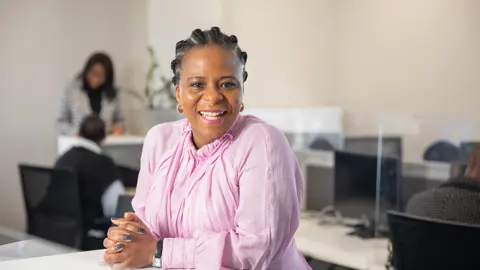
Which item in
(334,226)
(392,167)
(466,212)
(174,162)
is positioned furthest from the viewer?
(334,226)

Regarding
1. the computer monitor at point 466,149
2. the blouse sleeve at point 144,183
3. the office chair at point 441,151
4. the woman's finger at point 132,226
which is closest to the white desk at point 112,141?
the office chair at point 441,151

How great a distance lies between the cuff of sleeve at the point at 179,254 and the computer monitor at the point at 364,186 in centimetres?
172

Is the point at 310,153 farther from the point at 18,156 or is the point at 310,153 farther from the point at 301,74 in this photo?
the point at 18,156

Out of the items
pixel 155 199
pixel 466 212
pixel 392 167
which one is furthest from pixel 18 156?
pixel 155 199

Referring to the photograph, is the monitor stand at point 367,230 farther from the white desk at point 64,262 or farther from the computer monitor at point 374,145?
the white desk at point 64,262

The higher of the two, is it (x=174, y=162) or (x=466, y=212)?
(x=174, y=162)

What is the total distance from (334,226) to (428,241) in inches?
42.0

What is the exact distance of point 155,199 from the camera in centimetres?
87

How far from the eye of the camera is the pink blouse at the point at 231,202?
787 millimetres

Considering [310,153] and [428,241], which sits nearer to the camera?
[428,241]

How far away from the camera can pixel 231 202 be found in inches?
31.8

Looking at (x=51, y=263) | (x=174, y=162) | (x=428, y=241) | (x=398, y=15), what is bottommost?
(x=428, y=241)

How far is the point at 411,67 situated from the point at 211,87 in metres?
2.56

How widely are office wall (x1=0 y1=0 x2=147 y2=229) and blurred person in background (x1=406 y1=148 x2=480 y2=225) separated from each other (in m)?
2.47
